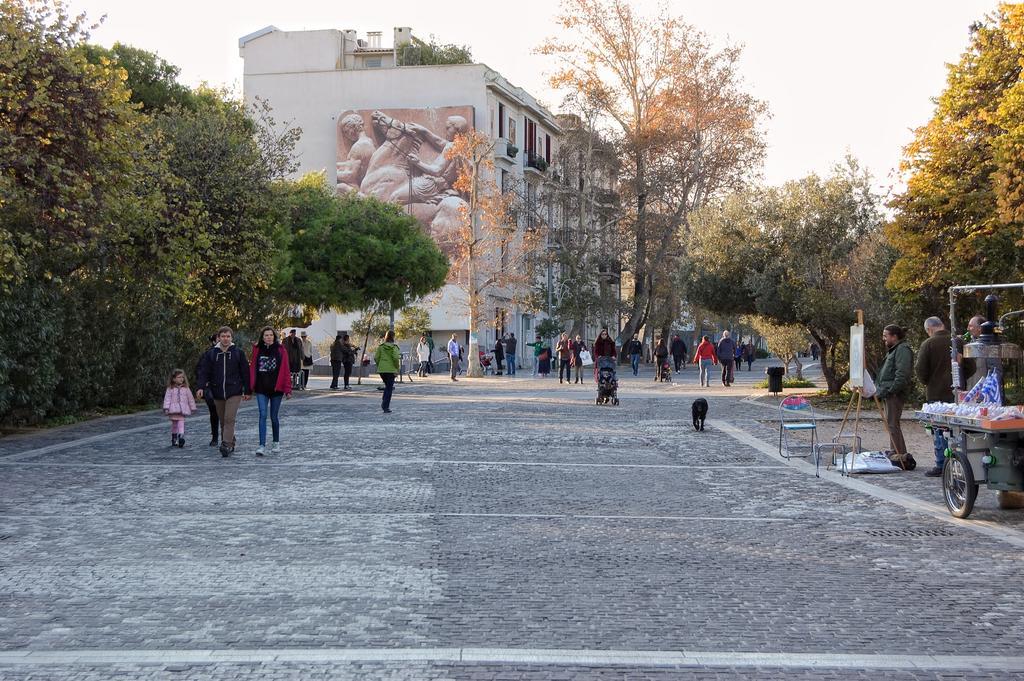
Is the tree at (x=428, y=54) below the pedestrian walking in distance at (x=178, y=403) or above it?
above

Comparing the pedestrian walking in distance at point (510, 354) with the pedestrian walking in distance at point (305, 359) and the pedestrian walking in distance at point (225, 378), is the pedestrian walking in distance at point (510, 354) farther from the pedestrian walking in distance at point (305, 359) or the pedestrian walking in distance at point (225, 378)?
the pedestrian walking in distance at point (225, 378)

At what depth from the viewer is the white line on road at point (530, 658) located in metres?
6.05

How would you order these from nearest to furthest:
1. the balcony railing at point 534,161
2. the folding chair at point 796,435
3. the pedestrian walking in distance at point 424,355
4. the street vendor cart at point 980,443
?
1. the street vendor cart at point 980,443
2. the folding chair at point 796,435
3. the pedestrian walking in distance at point 424,355
4. the balcony railing at point 534,161

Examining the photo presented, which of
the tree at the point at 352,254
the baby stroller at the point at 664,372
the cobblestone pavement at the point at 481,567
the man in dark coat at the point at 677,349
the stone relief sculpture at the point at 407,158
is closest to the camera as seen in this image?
the cobblestone pavement at the point at 481,567

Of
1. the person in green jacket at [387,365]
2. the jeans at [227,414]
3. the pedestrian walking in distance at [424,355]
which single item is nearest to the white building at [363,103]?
the pedestrian walking in distance at [424,355]

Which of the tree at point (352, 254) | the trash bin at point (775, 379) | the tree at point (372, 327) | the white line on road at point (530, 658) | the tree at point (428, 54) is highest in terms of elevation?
the tree at point (428, 54)

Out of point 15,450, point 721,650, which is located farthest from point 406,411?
point 721,650

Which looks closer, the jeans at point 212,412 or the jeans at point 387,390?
the jeans at point 212,412

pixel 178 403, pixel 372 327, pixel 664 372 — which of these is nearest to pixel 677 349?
pixel 664 372

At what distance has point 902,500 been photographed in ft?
41.5

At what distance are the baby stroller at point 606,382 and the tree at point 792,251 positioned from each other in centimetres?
478

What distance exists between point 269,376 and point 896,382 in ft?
25.0

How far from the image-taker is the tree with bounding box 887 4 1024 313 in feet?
68.3

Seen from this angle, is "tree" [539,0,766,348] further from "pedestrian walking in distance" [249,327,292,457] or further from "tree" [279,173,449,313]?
"pedestrian walking in distance" [249,327,292,457]
